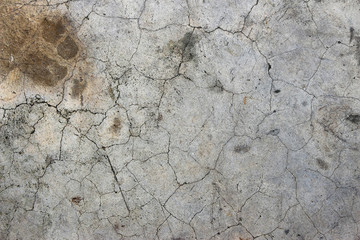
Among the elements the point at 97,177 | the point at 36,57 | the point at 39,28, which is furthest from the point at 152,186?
the point at 39,28

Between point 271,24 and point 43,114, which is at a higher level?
point 271,24

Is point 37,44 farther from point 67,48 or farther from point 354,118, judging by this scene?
point 354,118

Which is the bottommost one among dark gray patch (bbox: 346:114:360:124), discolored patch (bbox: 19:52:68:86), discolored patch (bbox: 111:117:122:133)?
dark gray patch (bbox: 346:114:360:124)

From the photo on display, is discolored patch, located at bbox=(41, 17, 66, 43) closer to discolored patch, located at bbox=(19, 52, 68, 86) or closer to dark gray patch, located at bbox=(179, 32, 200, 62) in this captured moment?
discolored patch, located at bbox=(19, 52, 68, 86)

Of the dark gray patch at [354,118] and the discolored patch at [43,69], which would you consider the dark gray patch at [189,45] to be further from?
the dark gray patch at [354,118]

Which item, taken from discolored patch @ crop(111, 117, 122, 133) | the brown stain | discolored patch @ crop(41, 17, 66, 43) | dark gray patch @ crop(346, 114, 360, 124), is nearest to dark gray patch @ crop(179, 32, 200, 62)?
discolored patch @ crop(111, 117, 122, 133)

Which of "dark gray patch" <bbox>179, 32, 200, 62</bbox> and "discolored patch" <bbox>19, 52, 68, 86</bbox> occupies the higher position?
"discolored patch" <bbox>19, 52, 68, 86</bbox>

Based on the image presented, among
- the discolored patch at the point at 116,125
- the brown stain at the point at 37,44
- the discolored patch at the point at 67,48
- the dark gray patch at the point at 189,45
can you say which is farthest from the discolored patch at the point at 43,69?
the dark gray patch at the point at 189,45

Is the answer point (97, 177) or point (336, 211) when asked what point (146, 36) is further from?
point (336, 211)

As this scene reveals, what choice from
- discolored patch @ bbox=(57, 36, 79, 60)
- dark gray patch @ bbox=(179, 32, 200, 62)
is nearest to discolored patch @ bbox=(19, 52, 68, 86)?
discolored patch @ bbox=(57, 36, 79, 60)
